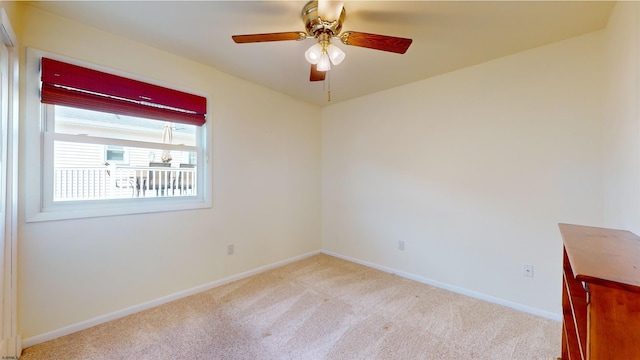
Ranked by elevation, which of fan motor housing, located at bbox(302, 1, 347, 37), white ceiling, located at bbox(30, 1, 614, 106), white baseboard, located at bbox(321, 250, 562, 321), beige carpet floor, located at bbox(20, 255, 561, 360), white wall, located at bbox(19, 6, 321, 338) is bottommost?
beige carpet floor, located at bbox(20, 255, 561, 360)

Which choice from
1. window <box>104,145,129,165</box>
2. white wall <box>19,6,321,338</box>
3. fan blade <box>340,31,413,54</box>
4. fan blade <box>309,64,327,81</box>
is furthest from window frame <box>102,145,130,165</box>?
fan blade <box>340,31,413,54</box>

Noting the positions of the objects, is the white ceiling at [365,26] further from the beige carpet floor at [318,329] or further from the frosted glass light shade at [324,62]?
the beige carpet floor at [318,329]

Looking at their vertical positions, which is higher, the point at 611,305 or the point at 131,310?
the point at 611,305

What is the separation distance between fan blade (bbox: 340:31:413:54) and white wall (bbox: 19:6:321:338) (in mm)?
1702

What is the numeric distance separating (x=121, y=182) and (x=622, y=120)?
3683mm

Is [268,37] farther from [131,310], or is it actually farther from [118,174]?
[131,310]

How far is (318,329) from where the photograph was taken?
1914mm

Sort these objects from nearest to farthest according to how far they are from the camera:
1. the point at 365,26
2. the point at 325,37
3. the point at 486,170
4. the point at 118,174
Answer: the point at 325,37 → the point at 365,26 → the point at 118,174 → the point at 486,170

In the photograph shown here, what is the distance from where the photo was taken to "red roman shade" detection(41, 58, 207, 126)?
5.76ft

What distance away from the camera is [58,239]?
5.89ft

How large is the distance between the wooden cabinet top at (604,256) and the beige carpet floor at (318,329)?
1037 mm

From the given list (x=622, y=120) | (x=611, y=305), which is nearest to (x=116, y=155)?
(x=611, y=305)

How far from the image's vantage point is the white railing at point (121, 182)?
6.17ft

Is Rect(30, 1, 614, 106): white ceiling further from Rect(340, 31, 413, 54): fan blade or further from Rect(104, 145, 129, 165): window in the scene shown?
Rect(104, 145, 129, 165): window
